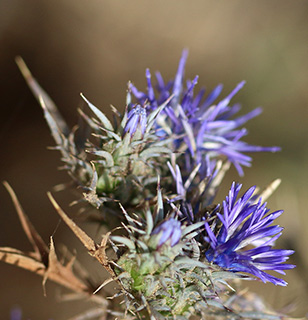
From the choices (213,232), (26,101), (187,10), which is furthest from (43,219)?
(187,10)

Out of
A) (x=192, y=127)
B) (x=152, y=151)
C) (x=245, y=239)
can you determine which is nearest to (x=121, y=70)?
(x=192, y=127)

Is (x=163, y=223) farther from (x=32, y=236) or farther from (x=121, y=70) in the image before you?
(x=121, y=70)

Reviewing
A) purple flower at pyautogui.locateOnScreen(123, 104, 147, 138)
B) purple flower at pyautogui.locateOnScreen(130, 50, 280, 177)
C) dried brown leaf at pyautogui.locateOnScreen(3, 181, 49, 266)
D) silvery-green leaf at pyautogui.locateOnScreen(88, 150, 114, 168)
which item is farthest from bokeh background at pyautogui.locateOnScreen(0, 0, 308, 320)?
purple flower at pyautogui.locateOnScreen(123, 104, 147, 138)

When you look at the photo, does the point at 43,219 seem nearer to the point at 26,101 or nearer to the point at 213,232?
the point at 26,101

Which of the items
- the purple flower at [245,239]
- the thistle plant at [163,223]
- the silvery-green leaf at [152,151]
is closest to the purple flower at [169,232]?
the thistle plant at [163,223]

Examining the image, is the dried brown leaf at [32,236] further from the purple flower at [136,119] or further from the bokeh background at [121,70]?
the bokeh background at [121,70]

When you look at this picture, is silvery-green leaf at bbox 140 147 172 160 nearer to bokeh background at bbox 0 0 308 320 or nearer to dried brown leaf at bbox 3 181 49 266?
→ dried brown leaf at bbox 3 181 49 266
